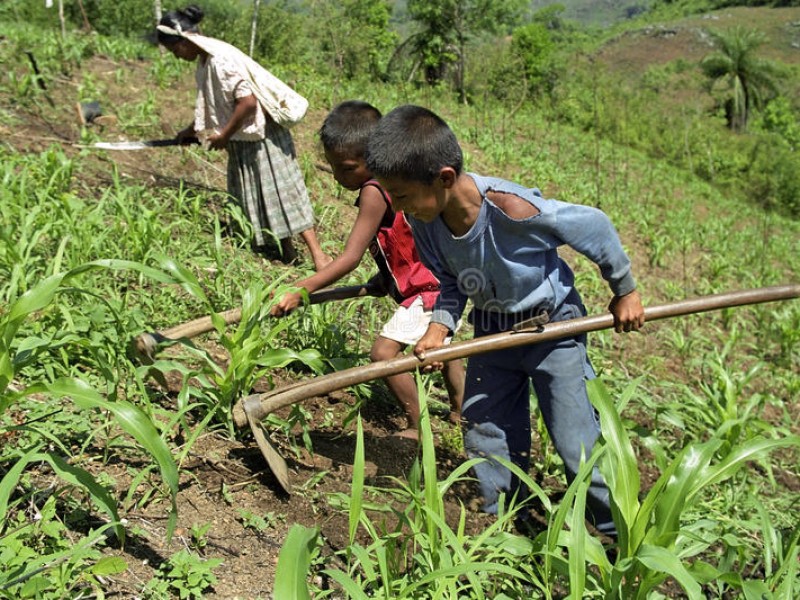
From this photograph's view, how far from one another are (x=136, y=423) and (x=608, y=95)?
18193 millimetres

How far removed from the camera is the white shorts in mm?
2738

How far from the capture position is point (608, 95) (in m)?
18.0

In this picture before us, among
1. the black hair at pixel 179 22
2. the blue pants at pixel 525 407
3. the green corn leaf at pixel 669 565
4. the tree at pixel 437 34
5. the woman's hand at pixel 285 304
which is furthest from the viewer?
the tree at pixel 437 34

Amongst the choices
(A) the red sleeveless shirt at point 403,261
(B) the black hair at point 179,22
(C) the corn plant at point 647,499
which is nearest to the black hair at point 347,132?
(A) the red sleeveless shirt at point 403,261

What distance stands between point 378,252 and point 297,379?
70 centimetres

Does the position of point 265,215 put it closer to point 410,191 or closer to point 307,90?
point 410,191

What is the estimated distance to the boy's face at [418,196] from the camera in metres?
2.02

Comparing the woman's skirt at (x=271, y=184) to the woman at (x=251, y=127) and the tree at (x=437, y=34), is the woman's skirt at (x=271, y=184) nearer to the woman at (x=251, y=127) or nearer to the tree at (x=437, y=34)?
the woman at (x=251, y=127)

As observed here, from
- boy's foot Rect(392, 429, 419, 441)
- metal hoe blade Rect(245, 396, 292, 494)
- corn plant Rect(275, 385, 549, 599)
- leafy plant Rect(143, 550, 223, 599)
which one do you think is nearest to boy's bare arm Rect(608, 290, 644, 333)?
corn plant Rect(275, 385, 549, 599)

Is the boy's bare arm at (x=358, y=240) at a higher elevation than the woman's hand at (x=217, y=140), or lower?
lower

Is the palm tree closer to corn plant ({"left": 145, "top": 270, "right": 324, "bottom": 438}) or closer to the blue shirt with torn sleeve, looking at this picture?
the blue shirt with torn sleeve

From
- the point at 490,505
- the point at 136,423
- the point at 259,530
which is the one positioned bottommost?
the point at 490,505

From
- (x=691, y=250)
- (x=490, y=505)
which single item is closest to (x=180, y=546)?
(x=490, y=505)

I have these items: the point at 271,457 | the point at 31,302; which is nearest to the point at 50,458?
the point at 31,302
